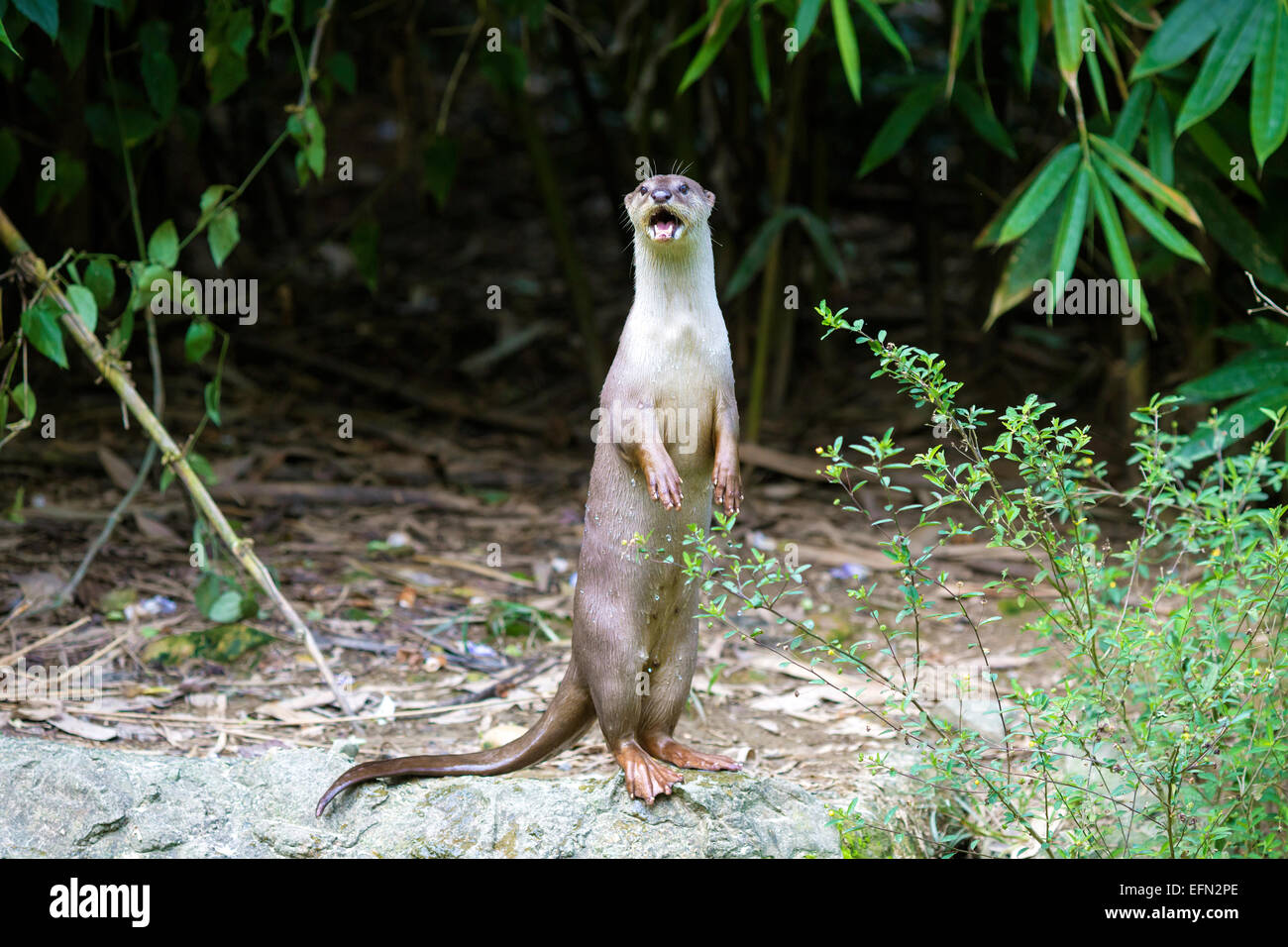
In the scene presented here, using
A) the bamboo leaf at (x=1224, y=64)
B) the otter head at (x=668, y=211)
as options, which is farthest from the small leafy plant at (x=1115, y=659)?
the bamboo leaf at (x=1224, y=64)

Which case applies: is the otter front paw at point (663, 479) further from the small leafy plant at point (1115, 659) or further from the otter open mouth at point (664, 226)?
the otter open mouth at point (664, 226)

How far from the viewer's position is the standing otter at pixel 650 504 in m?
2.95

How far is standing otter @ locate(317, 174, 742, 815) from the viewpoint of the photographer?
2953mm

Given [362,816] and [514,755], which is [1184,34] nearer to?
[514,755]

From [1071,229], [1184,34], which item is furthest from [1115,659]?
[1184,34]

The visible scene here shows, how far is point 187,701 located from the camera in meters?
3.87

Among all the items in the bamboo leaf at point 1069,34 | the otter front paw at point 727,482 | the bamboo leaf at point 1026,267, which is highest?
the bamboo leaf at point 1069,34

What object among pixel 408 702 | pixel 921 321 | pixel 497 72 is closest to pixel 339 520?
pixel 408 702

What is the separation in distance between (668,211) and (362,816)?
146 cm

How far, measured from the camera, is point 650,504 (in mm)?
3061

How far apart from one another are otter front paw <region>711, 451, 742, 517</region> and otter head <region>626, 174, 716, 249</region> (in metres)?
0.47

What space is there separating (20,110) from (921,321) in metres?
4.23

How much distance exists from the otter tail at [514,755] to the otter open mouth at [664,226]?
100 cm

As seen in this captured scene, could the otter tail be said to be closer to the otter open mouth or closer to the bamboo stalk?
the bamboo stalk
